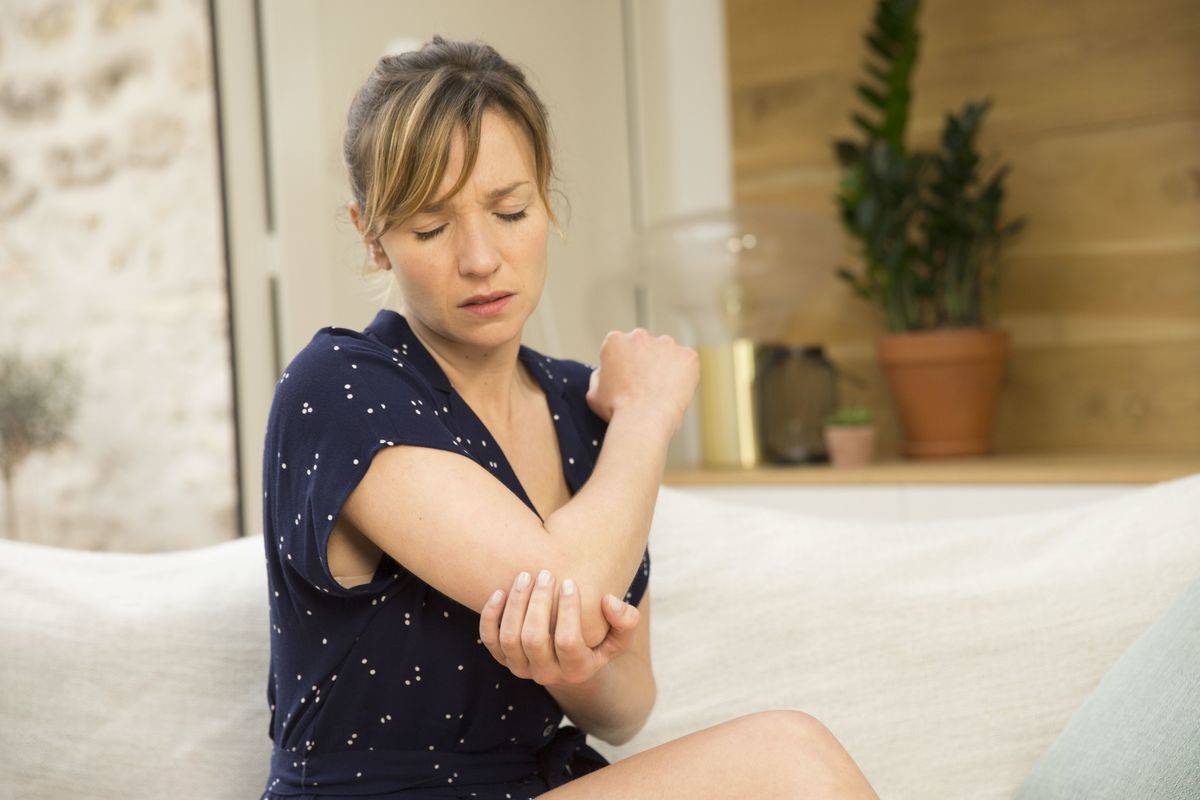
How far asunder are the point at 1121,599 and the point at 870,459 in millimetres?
1481

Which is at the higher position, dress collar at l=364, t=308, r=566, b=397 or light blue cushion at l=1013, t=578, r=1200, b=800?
dress collar at l=364, t=308, r=566, b=397

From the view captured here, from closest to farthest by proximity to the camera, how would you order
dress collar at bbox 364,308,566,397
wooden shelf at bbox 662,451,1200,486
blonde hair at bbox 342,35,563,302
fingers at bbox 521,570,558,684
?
1. fingers at bbox 521,570,558,684
2. blonde hair at bbox 342,35,563,302
3. dress collar at bbox 364,308,566,397
4. wooden shelf at bbox 662,451,1200,486

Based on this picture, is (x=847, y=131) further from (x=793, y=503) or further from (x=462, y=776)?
(x=462, y=776)

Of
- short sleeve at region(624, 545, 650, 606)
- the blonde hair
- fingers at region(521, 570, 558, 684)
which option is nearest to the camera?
fingers at region(521, 570, 558, 684)

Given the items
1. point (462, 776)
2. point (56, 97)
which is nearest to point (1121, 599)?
point (462, 776)

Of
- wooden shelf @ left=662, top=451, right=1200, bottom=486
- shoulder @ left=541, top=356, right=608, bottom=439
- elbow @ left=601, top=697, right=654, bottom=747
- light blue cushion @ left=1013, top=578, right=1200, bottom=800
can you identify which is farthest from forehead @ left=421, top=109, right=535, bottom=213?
wooden shelf @ left=662, top=451, right=1200, bottom=486

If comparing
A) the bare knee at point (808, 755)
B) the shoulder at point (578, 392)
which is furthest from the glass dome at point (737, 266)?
the bare knee at point (808, 755)

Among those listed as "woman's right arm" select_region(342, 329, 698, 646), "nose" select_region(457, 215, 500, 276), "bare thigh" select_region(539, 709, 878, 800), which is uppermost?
"nose" select_region(457, 215, 500, 276)

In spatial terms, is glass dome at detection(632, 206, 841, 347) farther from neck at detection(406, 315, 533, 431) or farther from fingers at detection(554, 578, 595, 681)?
fingers at detection(554, 578, 595, 681)

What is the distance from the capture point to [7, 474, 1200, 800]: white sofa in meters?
1.30

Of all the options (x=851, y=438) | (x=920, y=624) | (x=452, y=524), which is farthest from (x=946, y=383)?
(x=452, y=524)

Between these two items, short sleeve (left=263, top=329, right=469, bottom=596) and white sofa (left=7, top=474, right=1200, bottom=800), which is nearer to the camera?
short sleeve (left=263, top=329, right=469, bottom=596)

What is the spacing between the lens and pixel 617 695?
45.1 inches

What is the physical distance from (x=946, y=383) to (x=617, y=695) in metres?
1.79
